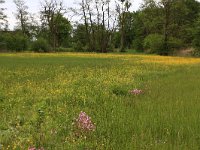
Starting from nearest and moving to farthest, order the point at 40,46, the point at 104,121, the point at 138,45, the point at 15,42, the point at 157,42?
the point at 104,121 → the point at 157,42 → the point at 15,42 → the point at 40,46 → the point at 138,45

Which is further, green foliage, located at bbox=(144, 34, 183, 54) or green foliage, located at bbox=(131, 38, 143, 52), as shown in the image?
green foliage, located at bbox=(131, 38, 143, 52)

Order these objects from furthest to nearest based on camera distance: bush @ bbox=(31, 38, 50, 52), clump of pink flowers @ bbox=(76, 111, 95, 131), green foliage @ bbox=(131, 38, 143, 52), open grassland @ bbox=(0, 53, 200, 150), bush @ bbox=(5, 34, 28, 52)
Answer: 1. green foliage @ bbox=(131, 38, 143, 52)
2. bush @ bbox=(31, 38, 50, 52)
3. bush @ bbox=(5, 34, 28, 52)
4. clump of pink flowers @ bbox=(76, 111, 95, 131)
5. open grassland @ bbox=(0, 53, 200, 150)

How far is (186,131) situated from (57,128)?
2.60 meters

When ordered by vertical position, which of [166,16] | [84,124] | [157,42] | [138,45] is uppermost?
[166,16]

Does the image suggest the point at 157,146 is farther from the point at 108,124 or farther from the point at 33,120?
the point at 33,120

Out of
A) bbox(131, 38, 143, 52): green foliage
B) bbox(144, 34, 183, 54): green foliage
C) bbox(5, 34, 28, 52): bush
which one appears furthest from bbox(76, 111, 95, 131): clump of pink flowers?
bbox(131, 38, 143, 52): green foliage

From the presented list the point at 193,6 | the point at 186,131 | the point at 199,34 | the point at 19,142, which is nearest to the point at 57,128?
the point at 19,142

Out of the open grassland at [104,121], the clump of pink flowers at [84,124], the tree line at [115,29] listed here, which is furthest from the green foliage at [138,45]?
the clump of pink flowers at [84,124]

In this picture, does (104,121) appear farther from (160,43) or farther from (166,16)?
(166,16)

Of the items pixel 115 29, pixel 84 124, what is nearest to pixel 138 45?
pixel 115 29

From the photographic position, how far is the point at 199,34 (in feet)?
213

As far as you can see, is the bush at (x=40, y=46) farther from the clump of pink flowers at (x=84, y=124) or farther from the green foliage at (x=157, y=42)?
the clump of pink flowers at (x=84, y=124)

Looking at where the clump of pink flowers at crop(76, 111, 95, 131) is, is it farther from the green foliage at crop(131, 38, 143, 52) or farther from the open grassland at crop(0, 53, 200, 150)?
the green foliage at crop(131, 38, 143, 52)

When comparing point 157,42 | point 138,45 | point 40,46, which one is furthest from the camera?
point 138,45
